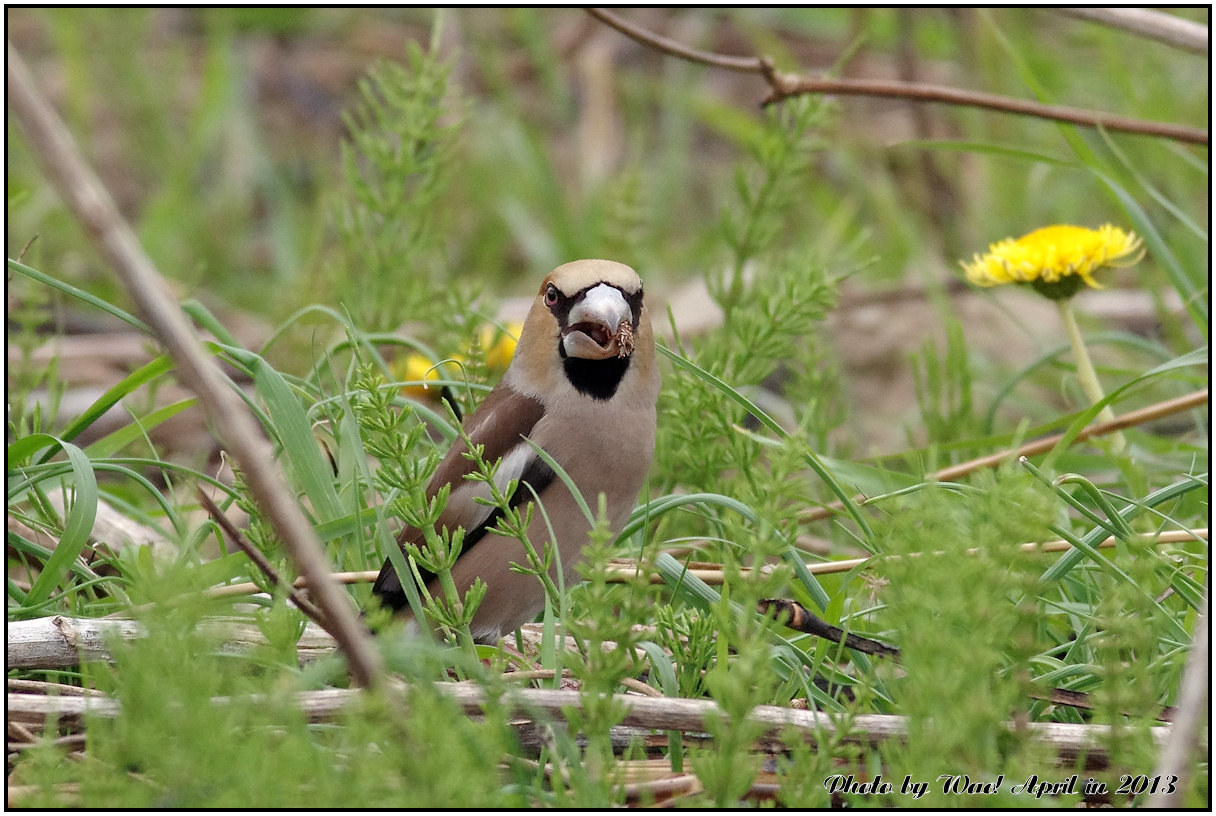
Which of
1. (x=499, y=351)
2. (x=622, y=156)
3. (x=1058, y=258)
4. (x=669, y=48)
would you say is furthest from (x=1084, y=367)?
(x=622, y=156)

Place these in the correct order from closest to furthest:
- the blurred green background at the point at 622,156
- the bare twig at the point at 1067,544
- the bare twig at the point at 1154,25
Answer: the bare twig at the point at 1067,544
the bare twig at the point at 1154,25
the blurred green background at the point at 622,156

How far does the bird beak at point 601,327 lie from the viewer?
2941 mm

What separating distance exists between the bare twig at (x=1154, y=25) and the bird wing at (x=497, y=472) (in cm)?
208

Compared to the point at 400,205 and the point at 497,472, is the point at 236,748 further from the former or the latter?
the point at 400,205

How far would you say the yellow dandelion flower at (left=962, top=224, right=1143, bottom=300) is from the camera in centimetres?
343

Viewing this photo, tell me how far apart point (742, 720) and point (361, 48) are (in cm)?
799

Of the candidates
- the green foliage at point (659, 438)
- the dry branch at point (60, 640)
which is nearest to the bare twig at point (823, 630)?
the green foliage at point (659, 438)

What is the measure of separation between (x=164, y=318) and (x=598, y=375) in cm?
151

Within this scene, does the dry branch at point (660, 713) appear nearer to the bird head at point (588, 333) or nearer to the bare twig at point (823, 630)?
the bare twig at point (823, 630)

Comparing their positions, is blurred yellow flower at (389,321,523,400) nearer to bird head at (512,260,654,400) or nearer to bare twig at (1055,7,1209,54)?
bird head at (512,260,654,400)

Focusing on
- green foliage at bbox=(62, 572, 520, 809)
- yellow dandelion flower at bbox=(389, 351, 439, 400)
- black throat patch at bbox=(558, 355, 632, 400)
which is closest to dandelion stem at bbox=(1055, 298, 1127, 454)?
black throat patch at bbox=(558, 355, 632, 400)

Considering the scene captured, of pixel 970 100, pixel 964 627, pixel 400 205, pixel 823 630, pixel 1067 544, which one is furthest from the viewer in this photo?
pixel 400 205

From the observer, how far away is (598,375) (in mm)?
3078

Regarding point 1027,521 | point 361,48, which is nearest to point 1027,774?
point 1027,521
